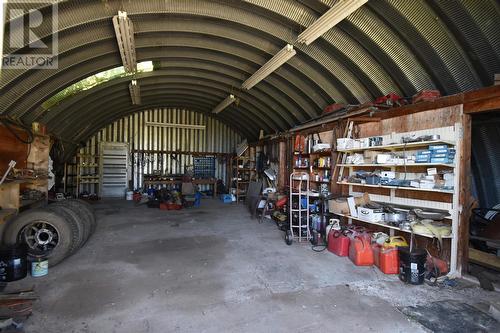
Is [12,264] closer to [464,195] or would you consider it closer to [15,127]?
[15,127]

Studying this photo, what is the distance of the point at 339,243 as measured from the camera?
4.61 metres

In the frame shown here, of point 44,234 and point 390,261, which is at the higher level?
point 44,234

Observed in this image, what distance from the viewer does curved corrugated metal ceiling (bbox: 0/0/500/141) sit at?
151 inches

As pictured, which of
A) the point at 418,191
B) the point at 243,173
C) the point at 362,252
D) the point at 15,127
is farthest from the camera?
the point at 243,173

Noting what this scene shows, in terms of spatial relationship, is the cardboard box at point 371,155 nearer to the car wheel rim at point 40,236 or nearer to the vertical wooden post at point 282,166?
the vertical wooden post at point 282,166

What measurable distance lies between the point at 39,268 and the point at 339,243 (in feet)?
15.0

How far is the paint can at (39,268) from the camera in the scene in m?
3.51

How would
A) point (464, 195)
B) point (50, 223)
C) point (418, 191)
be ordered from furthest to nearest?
point (418, 191) → point (50, 223) → point (464, 195)

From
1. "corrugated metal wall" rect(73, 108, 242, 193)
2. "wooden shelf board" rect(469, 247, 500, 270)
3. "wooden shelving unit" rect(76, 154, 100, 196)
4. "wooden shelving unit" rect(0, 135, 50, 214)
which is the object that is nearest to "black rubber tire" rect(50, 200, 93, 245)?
"wooden shelving unit" rect(0, 135, 50, 214)

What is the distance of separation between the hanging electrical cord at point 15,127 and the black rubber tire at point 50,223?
2.03 metres

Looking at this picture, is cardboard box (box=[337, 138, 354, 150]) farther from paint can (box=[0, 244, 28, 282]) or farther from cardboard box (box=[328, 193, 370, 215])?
paint can (box=[0, 244, 28, 282])

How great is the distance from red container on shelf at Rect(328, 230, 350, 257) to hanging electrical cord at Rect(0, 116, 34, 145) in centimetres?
635

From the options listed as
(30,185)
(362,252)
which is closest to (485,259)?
(362,252)

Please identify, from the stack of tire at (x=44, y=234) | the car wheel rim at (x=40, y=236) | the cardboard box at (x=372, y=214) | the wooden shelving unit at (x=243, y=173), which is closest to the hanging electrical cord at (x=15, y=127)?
the stack of tire at (x=44, y=234)
